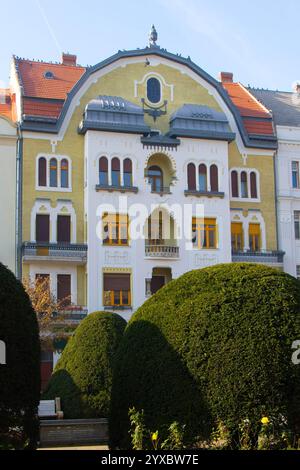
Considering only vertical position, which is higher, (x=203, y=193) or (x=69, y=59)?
(x=69, y=59)

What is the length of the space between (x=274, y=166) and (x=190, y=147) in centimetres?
637

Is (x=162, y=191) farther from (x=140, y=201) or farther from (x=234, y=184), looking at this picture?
Answer: (x=234, y=184)

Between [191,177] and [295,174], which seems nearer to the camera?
[191,177]

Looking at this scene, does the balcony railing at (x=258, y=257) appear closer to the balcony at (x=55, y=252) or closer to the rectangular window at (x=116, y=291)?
the rectangular window at (x=116, y=291)

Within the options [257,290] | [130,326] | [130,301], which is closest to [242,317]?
[257,290]

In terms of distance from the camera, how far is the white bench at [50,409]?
89.7 ft

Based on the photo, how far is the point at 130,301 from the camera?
45969mm

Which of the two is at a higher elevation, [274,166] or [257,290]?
[274,166]

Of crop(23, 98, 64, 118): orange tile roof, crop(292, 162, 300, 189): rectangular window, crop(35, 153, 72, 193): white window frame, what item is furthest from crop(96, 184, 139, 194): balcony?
Result: crop(292, 162, 300, 189): rectangular window

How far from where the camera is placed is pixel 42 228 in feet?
153

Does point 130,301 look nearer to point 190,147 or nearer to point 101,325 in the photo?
point 190,147

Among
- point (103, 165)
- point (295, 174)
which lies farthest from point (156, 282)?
point (295, 174)

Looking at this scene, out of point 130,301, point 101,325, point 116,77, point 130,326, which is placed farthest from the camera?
point 116,77

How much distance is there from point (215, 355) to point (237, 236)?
33.6m
